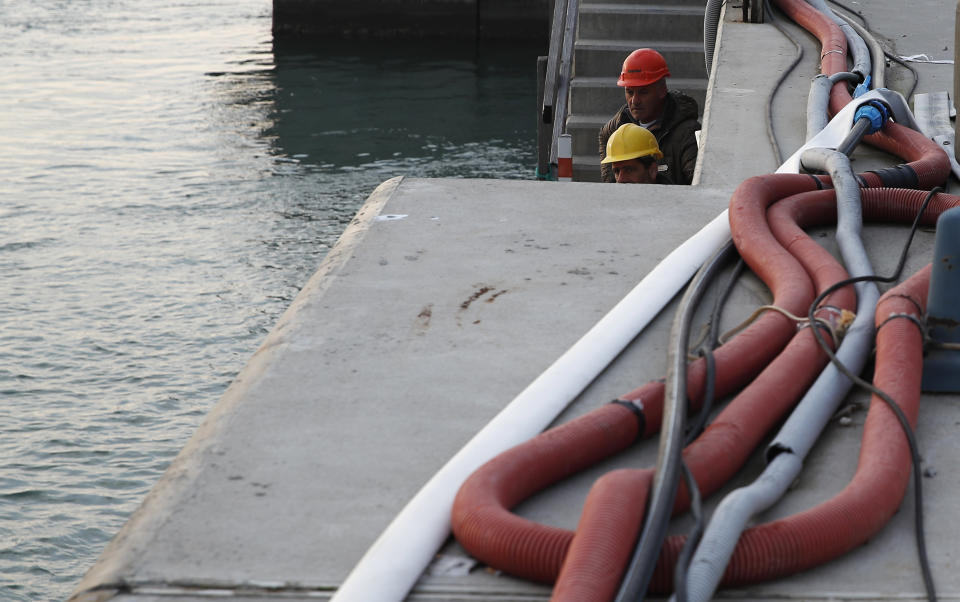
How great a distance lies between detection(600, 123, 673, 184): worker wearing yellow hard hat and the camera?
620 centimetres

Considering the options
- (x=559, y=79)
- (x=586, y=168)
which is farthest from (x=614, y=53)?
(x=586, y=168)

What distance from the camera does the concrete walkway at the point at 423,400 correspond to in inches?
93.4

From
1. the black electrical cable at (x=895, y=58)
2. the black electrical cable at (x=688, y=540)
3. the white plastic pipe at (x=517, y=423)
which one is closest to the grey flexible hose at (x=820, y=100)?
the black electrical cable at (x=895, y=58)

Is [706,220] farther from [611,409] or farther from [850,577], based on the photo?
[850,577]

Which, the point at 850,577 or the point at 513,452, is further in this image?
the point at 513,452

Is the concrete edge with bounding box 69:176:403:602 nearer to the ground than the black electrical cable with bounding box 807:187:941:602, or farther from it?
nearer to the ground

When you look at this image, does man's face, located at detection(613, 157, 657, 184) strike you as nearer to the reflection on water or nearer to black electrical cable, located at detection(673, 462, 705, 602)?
black electrical cable, located at detection(673, 462, 705, 602)

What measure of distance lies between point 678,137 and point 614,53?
3.73 meters

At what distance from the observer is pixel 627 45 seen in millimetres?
10180

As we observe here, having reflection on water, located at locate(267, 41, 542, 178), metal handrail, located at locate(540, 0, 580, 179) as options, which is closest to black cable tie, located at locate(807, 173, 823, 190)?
metal handrail, located at locate(540, 0, 580, 179)

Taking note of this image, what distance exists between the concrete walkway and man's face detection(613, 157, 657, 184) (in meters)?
1.22

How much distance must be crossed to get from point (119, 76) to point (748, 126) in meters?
13.9

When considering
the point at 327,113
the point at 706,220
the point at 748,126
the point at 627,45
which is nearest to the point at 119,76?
the point at 327,113

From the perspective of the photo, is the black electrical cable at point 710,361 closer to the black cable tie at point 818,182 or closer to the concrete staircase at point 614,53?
the black cable tie at point 818,182
